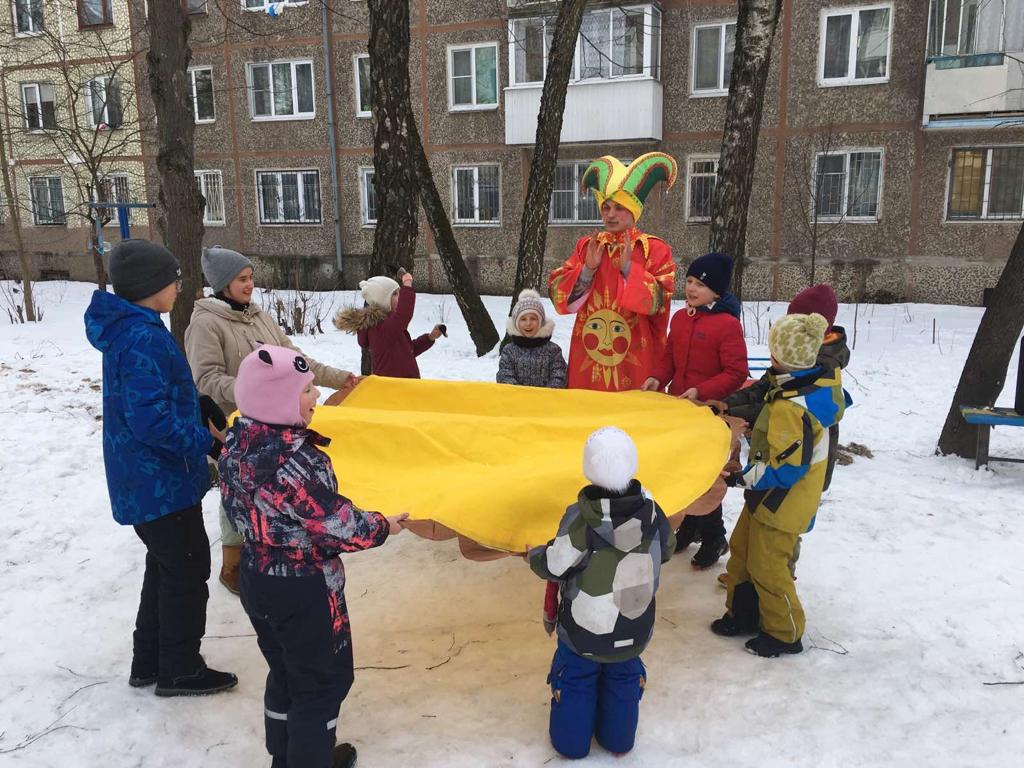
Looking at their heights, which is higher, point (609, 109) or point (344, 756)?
point (609, 109)

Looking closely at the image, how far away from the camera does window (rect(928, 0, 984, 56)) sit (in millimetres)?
14633

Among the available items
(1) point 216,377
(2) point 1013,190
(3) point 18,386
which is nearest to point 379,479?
(1) point 216,377

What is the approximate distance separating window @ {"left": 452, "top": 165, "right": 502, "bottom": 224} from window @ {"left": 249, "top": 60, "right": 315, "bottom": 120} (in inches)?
185

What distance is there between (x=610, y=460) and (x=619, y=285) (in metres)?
1.77

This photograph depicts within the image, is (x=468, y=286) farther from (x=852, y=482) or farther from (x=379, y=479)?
(x=379, y=479)

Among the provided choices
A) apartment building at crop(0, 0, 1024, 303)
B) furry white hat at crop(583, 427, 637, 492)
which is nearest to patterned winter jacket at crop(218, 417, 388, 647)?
furry white hat at crop(583, 427, 637, 492)

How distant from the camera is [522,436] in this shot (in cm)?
357

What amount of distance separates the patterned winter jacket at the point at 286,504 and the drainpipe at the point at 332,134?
18.3 metres

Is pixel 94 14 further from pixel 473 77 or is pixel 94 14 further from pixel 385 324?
pixel 385 324

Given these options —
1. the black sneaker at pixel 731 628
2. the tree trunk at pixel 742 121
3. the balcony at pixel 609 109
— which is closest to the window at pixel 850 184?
the balcony at pixel 609 109

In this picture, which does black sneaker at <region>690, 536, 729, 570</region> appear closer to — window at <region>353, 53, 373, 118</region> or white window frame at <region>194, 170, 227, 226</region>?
window at <region>353, 53, 373, 118</region>

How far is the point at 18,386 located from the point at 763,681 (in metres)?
7.77

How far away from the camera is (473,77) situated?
18422 millimetres

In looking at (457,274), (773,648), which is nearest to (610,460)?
(773,648)
